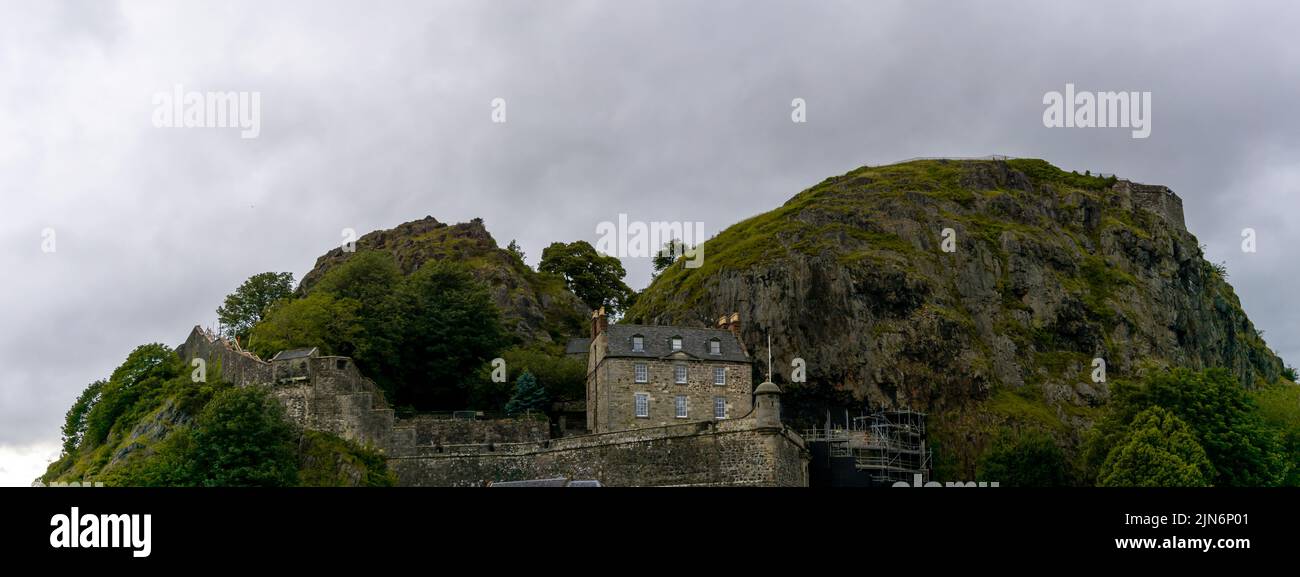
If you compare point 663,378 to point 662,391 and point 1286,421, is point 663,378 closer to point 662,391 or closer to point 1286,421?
point 662,391

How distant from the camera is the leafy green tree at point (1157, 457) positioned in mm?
46625

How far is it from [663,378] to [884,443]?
65.2 ft

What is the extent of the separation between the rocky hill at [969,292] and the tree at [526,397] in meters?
22.3

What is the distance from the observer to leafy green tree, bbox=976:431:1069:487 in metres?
62.3

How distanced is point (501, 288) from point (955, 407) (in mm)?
34105

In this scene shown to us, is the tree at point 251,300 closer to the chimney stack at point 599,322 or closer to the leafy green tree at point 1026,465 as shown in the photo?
the chimney stack at point 599,322

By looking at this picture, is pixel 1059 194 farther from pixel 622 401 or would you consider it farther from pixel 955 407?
pixel 622 401

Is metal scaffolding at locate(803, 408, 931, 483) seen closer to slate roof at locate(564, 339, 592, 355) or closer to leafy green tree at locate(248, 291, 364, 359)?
slate roof at locate(564, 339, 592, 355)

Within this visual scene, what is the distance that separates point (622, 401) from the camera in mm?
52781

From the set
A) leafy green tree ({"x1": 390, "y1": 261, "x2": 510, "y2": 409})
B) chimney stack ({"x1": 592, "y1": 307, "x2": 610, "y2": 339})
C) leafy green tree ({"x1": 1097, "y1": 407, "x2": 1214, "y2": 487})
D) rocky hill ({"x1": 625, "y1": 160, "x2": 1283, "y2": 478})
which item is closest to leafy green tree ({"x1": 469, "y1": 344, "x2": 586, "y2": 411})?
leafy green tree ({"x1": 390, "y1": 261, "x2": 510, "y2": 409})

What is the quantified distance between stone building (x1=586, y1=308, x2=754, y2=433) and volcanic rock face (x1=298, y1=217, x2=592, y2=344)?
2022 centimetres

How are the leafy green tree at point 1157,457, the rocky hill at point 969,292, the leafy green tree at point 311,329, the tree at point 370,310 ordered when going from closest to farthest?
1. the leafy green tree at point 1157,457
2. the leafy green tree at point 311,329
3. the tree at point 370,310
4. the rocky hill at point 969,292

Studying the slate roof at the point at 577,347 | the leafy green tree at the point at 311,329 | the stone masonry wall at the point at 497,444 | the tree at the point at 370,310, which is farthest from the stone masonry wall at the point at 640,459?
the slate roof at the point at 577,347

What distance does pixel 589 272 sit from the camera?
97.9m
